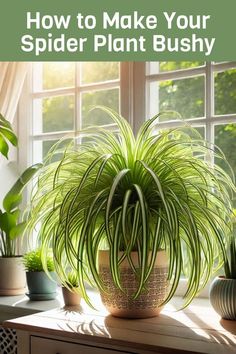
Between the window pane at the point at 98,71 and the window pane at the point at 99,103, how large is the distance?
6 cm

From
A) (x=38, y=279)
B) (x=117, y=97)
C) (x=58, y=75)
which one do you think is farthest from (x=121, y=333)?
(x=58, y=75)

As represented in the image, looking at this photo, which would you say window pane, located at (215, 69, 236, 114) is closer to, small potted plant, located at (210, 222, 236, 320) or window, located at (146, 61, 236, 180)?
window, located at (146, 61, 236, 180)

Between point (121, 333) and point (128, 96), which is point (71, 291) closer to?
point (121, 333)

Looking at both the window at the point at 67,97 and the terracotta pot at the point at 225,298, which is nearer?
the terracotta pot at the point at 225,298

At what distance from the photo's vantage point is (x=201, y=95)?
235 centimetres

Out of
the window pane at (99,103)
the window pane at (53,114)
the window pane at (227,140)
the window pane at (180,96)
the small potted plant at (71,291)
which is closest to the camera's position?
the small potted plant at (71,291)

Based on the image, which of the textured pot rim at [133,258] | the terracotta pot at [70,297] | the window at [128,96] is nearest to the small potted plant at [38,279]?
the terracotta pot at [70,297]

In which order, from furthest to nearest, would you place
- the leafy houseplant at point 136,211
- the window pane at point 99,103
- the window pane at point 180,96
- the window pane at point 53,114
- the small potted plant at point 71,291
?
the window pane at point 53,114 < the window pane at point 99,103 < the window pane at point 180,96 < the small potted plant at point 71,291 < the leafy houseplant at point 136,211

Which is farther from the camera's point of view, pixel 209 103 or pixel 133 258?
pixel 209 103

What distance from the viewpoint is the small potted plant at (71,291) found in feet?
6.44

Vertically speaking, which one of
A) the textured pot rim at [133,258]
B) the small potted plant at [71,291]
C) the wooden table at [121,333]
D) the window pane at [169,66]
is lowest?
the wooden table at [121,333]

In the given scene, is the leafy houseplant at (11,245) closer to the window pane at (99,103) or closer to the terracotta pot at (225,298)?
the window pane at (99,103)

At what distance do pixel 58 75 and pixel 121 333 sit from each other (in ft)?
5.05

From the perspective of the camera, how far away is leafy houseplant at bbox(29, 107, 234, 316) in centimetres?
173
